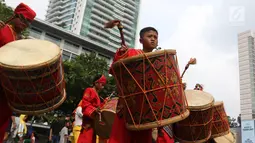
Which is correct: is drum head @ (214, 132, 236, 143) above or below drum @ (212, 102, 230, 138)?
below

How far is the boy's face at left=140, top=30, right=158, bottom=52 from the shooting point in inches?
118

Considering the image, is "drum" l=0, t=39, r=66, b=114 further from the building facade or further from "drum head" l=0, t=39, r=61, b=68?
the building facade

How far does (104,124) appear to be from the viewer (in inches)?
159

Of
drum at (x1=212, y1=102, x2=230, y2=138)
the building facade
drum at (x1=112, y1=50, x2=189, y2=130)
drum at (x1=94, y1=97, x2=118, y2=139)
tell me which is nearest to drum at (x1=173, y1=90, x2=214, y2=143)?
drum at (x1=212, y1=102, x2=230, y2=138)

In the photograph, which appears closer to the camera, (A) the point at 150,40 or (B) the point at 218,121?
(A) the point at 150,40

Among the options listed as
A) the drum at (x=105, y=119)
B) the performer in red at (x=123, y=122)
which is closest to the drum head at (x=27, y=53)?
the performer in red at (x=123, y=122)

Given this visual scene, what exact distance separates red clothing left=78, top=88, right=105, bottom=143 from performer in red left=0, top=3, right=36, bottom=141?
1494mm

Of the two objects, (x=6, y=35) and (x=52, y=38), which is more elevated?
Answer: (x=52, y=38)

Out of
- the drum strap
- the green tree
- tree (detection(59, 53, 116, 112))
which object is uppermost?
the green tree

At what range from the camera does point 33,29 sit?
40.9 m

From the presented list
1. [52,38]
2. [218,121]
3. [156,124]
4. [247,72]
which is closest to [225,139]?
[218,121]

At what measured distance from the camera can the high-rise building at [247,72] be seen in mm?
48250

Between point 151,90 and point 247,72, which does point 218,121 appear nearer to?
point 151,90

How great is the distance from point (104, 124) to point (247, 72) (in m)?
51.9
